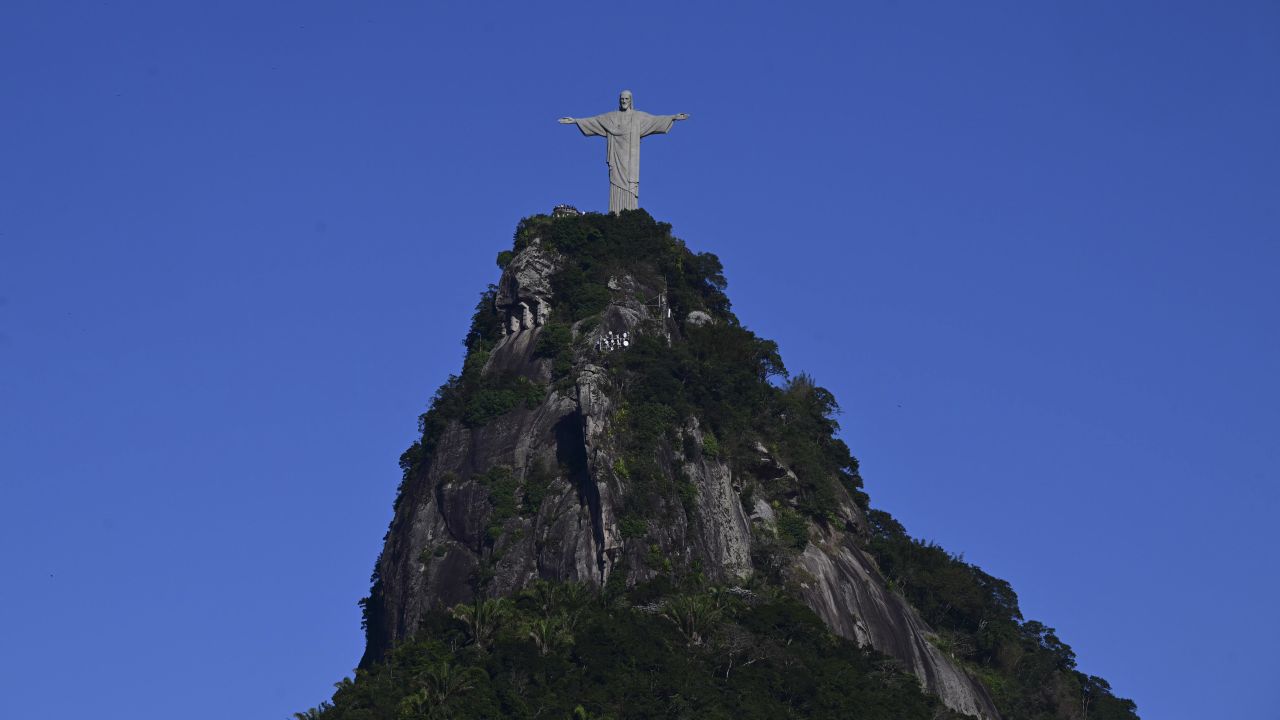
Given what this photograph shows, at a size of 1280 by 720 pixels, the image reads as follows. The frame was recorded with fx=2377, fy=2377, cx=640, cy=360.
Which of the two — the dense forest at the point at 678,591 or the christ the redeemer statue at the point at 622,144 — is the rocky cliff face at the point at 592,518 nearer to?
the dense forest at the point at 678,591

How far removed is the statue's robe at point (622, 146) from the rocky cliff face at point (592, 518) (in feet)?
22.5

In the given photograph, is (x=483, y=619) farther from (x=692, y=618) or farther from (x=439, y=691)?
(x=692, y=618)

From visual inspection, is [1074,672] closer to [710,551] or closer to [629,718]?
[710,551]

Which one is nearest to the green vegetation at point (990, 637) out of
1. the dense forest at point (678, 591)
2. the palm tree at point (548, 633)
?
the dense forest at point (678, 591)

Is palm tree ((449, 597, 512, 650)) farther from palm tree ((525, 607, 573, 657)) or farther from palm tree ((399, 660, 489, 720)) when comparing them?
palm tree ((399, 660, 489, 720))

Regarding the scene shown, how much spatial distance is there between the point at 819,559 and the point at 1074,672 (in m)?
16.5

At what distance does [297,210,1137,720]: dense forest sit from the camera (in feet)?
252

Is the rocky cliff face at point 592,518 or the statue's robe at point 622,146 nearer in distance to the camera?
the rocky cliff face at point 592,518

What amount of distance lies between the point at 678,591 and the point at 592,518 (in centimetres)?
473

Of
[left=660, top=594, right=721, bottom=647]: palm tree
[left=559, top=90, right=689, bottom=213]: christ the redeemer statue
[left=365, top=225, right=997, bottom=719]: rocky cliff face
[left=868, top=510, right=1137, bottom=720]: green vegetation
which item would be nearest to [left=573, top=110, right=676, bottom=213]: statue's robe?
[left=559, top=90, right=689, bottom=213]: christ the redeemer statue

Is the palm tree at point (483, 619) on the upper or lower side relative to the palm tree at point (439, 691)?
upper

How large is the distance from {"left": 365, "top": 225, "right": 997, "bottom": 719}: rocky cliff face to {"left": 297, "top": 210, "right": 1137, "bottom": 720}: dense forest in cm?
19

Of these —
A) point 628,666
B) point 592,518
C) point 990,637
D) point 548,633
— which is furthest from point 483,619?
point 990,637

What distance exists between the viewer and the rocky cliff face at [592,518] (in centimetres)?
8488
